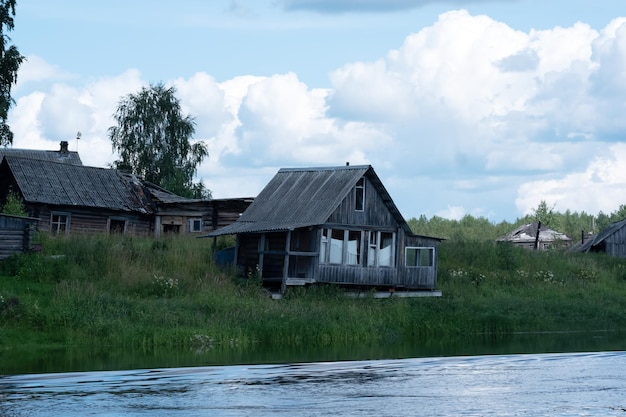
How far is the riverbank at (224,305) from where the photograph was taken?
112 ft

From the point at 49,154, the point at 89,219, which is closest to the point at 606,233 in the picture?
the point at 89,219

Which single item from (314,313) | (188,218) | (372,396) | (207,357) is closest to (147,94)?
(188,218)

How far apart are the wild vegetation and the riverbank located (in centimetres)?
5

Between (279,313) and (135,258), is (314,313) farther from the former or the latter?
(135,258)

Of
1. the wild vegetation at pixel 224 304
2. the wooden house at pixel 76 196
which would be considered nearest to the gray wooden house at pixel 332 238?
the wild vegetation at pixel 224 304

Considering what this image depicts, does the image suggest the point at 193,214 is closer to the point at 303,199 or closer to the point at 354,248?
the point at 303,199

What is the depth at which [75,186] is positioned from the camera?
56344mm

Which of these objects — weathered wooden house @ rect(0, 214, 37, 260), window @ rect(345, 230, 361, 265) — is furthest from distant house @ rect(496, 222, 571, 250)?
weathered wooden house @ rect(0, 214, 37, 260)

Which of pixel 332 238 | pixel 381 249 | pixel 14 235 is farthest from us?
pixel 381 249

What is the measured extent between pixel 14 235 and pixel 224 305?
31.3ft

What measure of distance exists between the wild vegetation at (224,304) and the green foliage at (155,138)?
82.2 ft

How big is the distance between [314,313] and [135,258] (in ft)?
28.8

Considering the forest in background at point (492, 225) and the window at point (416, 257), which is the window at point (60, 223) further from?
the forest in background at point (492, 225)

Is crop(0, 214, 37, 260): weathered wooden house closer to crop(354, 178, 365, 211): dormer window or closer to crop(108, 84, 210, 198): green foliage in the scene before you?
crop(354, 178, 365, 211): dormer window
